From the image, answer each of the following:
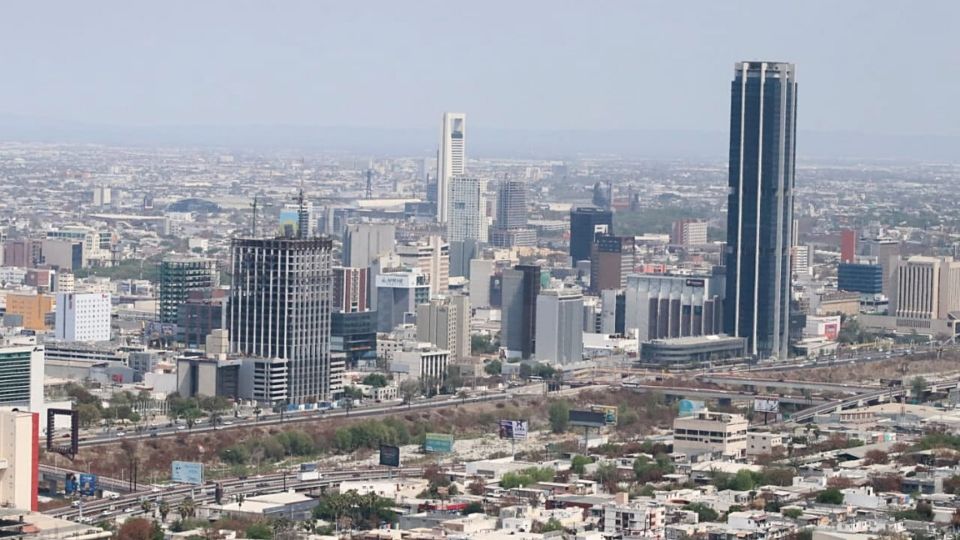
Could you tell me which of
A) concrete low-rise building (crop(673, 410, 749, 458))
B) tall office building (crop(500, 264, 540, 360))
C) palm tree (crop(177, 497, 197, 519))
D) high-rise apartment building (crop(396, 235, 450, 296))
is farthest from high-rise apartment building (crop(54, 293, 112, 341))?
palm tree (crop(177, 497, 197, 519))

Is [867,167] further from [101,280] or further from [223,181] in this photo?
[101,280]

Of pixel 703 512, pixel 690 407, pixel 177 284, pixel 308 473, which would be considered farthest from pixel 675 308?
pixel 703 512

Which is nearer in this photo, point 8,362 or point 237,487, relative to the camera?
point 237,487

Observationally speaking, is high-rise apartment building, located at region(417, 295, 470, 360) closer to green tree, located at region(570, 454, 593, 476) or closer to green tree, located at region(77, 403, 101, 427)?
green tree, located at region(77, 403, 101, 427)

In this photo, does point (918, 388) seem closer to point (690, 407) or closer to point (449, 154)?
point (690, 407)

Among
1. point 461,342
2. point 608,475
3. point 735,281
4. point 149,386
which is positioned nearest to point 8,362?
point 149,386
